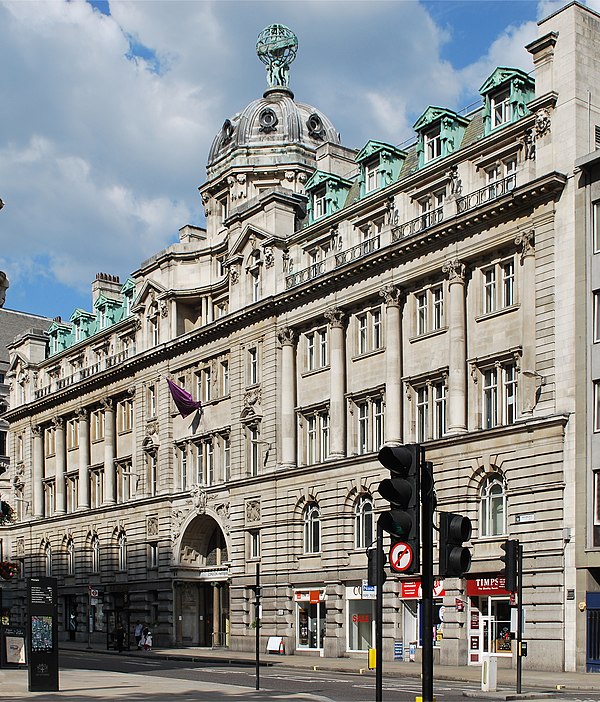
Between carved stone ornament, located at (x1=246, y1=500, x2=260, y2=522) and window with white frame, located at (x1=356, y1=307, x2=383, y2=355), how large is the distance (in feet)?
37.5

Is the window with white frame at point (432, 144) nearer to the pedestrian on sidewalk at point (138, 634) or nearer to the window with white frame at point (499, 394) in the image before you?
the window with white frame at point (499, 394)

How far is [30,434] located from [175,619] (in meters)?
30.2

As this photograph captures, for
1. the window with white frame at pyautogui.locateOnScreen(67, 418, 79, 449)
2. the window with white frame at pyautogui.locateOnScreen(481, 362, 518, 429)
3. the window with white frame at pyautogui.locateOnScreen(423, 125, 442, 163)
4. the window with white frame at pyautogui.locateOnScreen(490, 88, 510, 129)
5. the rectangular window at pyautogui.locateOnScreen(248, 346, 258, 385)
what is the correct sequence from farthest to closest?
the window with white frame at pyautogui.locateOnScreen(67, 418, 79, 449) < the rectangular window at pyautogui.locateOnScreen(248, 346, 258, 385) < the window with white frame at pyautogui.locateOnScreen(423, 125, 442, 163) < the window with white frame at pyautogui.locateOnScreen(490, 88, 510, 129) < the window with white frame at pyautogui.locateOnScreen(481, 362, 518, 429)

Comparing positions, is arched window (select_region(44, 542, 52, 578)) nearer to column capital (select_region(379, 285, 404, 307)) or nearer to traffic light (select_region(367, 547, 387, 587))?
column capital (select_region(379, 285, 404, 307))

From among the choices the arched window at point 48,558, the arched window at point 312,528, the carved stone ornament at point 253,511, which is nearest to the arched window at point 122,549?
the arched window at point 48,558

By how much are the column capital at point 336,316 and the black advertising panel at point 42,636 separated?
29.2 metres

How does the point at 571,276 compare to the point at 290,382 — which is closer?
the point at 571,276

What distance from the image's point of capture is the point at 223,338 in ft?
226

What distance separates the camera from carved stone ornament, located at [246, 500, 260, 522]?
6386 cm

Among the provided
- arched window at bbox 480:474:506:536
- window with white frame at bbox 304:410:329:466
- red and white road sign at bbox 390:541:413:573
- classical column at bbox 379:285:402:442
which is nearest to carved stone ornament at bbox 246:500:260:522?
window with white frame at bbox 304:410:329:466

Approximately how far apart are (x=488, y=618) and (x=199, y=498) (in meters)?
25.1

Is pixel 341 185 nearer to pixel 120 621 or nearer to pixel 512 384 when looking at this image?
pixel 512 384

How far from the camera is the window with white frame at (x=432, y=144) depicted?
55219mm

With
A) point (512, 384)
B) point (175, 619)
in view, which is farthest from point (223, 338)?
point (512, 384)
